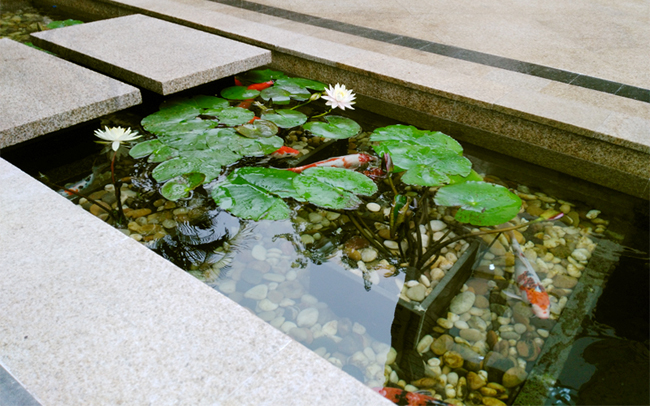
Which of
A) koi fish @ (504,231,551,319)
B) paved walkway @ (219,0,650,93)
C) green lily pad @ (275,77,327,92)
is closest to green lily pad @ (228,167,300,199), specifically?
koi fish @ (504,231,551,319)

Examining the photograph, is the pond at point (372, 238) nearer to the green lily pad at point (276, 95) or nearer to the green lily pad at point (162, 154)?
the green lily pad at point (162, 154)

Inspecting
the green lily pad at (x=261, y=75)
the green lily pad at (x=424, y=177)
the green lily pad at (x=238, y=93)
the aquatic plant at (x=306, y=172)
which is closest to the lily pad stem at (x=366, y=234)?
the aquatic plant at (x=306, y=172)

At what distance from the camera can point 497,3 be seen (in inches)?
148

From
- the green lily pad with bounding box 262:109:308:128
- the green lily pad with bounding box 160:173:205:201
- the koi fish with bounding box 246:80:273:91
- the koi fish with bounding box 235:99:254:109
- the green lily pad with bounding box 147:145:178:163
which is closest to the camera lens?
the green lily pad with bounding box 160:173:205:201

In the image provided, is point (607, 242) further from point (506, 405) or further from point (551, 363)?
point (506, 405)

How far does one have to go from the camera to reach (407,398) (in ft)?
3.42

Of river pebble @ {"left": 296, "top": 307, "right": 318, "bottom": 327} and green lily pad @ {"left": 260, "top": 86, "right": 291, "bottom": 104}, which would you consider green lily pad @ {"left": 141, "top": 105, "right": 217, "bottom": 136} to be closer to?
green lily pad @ {"left": 260, "top": 86, "right": 291, "bottom": 104}

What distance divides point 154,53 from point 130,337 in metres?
1.59

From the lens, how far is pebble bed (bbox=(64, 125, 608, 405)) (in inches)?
44.1

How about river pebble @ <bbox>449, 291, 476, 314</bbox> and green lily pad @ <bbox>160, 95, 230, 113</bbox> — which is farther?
green lily pad @ <bbox>160, 95, 230, 113</bbox>

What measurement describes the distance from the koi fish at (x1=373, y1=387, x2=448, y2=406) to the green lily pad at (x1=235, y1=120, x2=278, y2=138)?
1.07 m

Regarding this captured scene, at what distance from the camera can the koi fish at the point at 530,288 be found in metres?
1.28

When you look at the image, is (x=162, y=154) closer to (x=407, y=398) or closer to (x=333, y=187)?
(x=333, y=187)

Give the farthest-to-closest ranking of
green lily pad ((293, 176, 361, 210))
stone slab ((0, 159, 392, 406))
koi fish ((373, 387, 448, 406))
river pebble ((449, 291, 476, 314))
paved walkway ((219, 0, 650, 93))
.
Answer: paved walkway ((219, 0, 650, 93))
green lily pad ((293, 176, 361, 210))
river pebble ((449, 291, 476, 314))
koi fish ((373, 387, 448, 406))
stone slab ((0, 159, 392, 406))
